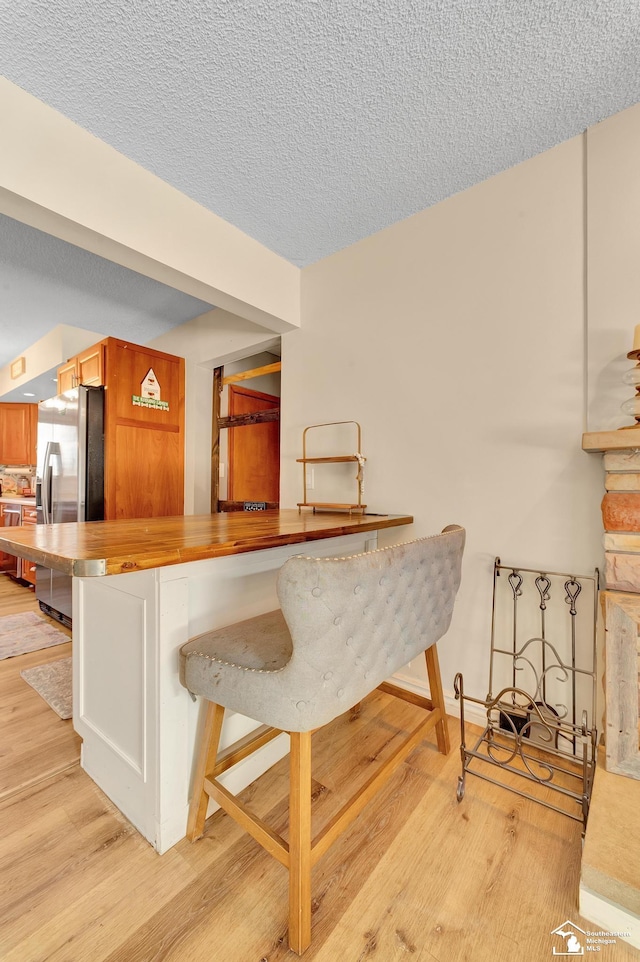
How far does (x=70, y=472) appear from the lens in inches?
118

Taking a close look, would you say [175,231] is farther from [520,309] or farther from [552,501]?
[552,501]

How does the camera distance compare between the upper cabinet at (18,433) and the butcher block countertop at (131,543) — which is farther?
the upper cabinet at (18,433)

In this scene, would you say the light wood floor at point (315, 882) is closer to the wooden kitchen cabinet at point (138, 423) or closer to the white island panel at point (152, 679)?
the white island panel at point (152, 679)

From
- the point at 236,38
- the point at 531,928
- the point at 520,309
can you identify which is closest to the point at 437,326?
the point at 520,309

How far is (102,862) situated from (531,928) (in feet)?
3.76

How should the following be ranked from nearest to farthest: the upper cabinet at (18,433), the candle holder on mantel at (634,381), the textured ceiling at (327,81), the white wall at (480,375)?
the textured ceiling at (327,81), the candle holder on mantel at (634,381), the white wall at (480,375), the upper cabinet at (18,433)

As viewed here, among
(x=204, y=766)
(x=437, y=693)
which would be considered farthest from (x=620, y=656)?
(x=204, y=766)

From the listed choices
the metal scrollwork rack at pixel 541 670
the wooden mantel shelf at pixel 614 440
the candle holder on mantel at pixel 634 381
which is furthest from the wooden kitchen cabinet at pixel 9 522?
the candle holder on mantel at pixel 634 381

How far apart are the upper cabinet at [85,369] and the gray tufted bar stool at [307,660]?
276 centimetres

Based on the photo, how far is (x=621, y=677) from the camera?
1.31 metres

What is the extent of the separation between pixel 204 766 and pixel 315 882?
423 mm

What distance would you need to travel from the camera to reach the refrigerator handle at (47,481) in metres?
3.25

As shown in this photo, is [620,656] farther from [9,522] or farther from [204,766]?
[9,522]

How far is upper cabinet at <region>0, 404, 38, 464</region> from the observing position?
5332 millimetres
